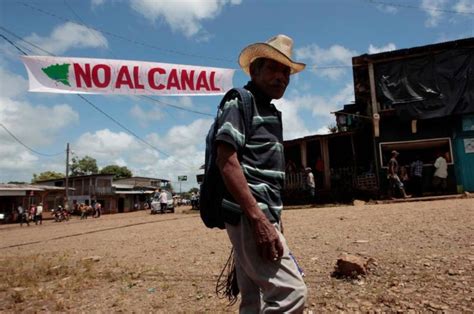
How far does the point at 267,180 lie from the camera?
1832 millimetres

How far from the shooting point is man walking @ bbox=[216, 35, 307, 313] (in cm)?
165

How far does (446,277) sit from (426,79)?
1260 cm

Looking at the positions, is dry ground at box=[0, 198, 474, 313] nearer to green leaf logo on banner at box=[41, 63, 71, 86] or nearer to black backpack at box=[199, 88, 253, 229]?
black backpack at box=[199, 88, 253, 229]

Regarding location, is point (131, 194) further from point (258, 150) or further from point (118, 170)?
point (258, 150)

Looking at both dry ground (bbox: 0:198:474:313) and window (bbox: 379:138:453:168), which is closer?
dry ground (bbox: 0:198:474:313)

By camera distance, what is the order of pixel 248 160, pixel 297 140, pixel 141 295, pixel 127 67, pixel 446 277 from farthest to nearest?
pixel 297 140
pixel 127 67
pixel 141 295
pixel 446 277
pixel 248 160

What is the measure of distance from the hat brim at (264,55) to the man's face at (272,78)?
5 centimetres

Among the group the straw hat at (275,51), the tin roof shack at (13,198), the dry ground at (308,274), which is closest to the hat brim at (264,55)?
the straw hat at (275,51)

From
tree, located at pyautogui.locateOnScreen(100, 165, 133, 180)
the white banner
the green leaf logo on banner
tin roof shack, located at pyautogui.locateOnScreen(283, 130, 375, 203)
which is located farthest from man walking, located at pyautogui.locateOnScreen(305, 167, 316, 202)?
tree, located at pyautogui.locateOnScreen(100, 165, 133, 180)

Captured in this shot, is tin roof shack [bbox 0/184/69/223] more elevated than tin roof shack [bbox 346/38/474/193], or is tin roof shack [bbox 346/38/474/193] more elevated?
tin roof shack [bbox 346/38/474/193]

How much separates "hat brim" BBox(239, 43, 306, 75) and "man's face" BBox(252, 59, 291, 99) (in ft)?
0.15

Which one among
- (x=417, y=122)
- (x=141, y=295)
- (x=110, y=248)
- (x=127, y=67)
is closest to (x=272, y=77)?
(x=141, y=295)

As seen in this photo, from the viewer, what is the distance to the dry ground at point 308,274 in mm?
3176

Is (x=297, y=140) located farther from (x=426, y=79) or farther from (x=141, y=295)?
(x=141, y=295)
